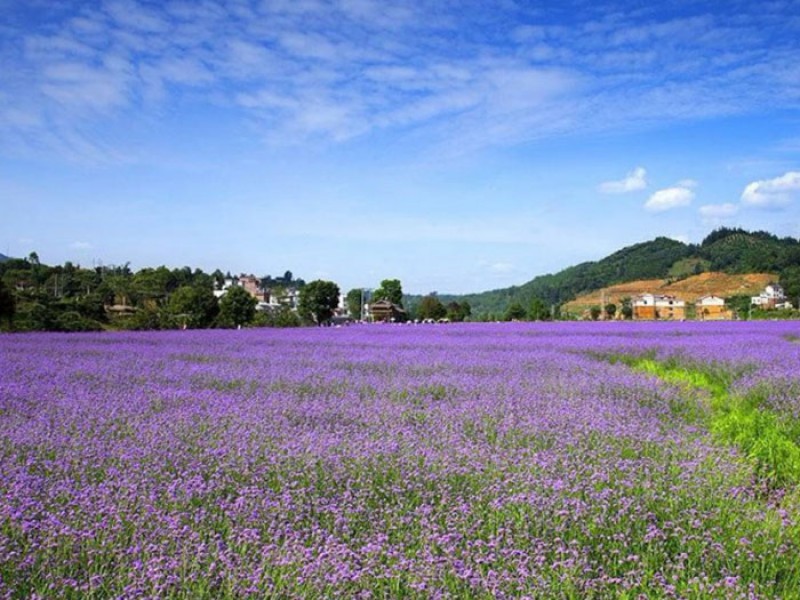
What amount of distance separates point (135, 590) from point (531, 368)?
25.9 feet

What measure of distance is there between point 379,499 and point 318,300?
50182mm

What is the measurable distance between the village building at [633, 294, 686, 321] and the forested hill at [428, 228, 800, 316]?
20823mm

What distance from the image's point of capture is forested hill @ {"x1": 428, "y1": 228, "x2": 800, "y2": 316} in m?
118

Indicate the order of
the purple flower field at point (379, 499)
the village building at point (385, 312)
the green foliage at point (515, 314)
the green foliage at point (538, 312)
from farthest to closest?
the village building at point (385, 312) < the green foliage at point (515, 314) < the green foliage at point (538, 312) < the purple flower field at point (379, 499)

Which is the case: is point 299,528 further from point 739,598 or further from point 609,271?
point 609,271

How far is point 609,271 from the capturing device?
149625mm

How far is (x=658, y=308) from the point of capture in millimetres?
87562

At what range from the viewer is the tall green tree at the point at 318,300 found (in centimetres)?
5272

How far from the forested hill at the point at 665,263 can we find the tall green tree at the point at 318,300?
195 feet

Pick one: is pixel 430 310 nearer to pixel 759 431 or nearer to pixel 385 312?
pixel 385 312

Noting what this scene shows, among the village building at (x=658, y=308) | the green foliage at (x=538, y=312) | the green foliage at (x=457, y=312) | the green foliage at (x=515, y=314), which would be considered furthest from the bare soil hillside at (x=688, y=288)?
the green foliage at (x=538, y=312)

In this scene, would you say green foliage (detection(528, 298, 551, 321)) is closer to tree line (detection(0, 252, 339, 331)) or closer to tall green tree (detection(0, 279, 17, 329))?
tree line (detection(0, 252, 339, 331))

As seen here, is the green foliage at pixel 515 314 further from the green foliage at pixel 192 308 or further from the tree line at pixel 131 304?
the green foliage at pixel 192 308

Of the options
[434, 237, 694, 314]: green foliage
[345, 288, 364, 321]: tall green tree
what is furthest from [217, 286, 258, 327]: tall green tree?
[434, 237, 694, 314]: green foliage
